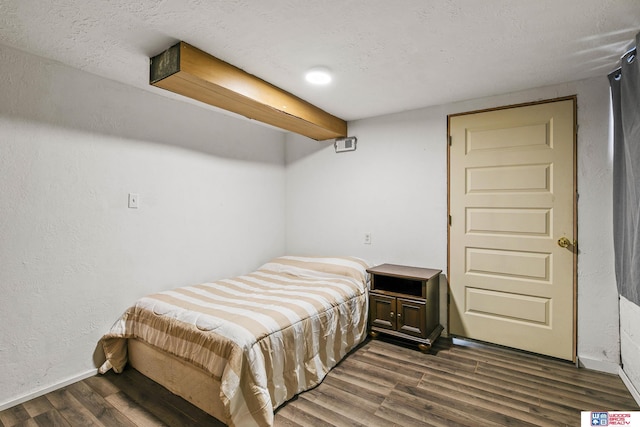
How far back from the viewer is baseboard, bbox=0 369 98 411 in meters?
1.91

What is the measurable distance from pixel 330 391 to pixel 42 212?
2288 mm

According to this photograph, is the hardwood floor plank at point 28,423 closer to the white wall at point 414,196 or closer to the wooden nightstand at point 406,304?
the wooden nightstand at point 406,304

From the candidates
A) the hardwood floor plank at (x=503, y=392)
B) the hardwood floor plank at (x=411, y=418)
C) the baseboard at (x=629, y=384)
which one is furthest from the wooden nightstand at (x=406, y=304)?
the baseboard at (x=629, y=384)

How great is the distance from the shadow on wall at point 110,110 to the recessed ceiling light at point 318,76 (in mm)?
1235

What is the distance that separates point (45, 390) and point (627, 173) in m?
4.11

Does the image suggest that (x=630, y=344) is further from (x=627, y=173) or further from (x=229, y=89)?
(x=229, y=89)

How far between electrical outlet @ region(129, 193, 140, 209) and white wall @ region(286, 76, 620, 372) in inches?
73.5

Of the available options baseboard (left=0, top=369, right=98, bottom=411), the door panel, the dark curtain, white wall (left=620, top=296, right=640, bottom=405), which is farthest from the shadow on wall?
white wall (left=620, top=296, right=640, bottom=405)

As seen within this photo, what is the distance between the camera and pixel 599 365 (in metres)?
2.35

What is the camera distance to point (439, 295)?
9.81 ft

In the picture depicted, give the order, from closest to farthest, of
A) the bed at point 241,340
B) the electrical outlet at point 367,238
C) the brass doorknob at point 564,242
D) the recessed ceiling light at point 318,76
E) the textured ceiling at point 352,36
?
the textured ceiling at point 352,36 < the bed at point 241,340 < the recessed ceiling light at point 318,76 < the brass doorknob at point 564,242 < the electrical outlet at point 367,238

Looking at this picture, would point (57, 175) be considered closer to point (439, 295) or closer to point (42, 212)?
point (42, 212)

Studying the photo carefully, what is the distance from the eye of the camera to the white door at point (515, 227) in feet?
8.12

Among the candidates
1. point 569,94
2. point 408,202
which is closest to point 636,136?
point 569,94
